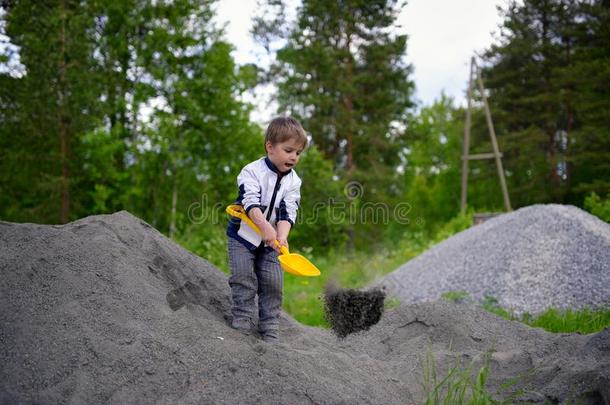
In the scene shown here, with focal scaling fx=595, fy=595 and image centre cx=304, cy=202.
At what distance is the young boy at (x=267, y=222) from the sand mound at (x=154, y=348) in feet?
0.89

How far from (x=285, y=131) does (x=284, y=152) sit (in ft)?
0.46

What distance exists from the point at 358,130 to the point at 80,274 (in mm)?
16471

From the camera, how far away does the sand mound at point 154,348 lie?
2737 millimetres

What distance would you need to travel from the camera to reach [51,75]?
13344 mm

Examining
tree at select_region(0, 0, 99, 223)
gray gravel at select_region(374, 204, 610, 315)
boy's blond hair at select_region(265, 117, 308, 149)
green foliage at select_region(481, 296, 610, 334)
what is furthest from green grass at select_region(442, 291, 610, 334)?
tree at select_region(0, 0, 99, 223)

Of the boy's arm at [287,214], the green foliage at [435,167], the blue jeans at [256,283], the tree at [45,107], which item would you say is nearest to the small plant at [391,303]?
the blue jeans at [256,283]

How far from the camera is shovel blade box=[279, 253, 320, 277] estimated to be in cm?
357

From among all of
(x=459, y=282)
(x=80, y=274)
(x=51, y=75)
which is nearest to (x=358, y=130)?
(x=51, y=75)

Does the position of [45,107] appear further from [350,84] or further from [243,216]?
[243,216]

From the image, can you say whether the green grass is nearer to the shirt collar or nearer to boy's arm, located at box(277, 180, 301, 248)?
boy's arm, located at box(277, 180, 301, 248)

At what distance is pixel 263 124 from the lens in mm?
19375

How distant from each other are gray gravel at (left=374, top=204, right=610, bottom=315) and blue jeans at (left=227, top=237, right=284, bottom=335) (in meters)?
3.67

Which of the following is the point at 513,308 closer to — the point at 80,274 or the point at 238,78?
the point at 80,274

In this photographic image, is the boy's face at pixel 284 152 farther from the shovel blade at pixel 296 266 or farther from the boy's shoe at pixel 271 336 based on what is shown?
the boy's shoe at pixel 271 336
